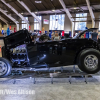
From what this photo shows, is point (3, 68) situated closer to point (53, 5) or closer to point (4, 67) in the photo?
point (4, 67)

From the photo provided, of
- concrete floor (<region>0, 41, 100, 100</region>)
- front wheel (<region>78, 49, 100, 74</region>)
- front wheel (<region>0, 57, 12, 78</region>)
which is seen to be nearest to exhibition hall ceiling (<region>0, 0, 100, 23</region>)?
front wheel (<region>78, 49, 100, 74</region>)

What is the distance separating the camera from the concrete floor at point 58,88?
255cm

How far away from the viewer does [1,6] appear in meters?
21.1

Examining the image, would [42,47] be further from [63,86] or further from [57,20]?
[57,20]

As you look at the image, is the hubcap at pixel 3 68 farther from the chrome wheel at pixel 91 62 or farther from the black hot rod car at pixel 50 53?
the chrome wheel at pixel 91 62

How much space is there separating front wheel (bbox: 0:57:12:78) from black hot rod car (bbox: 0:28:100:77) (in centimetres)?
15

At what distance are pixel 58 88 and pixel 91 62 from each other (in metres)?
1.24

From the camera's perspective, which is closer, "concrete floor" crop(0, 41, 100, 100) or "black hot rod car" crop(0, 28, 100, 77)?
"concrete floor" crop(0, 41, 100, 100)

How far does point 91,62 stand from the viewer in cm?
352

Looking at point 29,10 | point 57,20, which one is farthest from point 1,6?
point 57,20

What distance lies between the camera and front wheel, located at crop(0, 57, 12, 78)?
3264mm

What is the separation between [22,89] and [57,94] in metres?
0.83

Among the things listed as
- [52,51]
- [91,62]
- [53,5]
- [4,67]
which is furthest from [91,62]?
[53,5]

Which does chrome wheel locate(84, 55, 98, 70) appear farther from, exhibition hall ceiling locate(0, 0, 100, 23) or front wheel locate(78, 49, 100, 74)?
Result: exhibition hall ceiling locate(0, 0, 100, 23)
